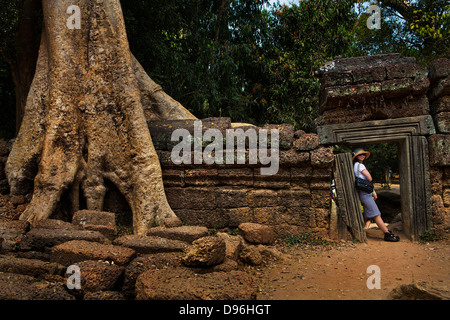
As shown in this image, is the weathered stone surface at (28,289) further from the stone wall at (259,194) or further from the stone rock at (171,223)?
the stone wall at (259,194)

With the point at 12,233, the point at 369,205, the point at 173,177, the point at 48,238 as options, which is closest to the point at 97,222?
the point at 48,238

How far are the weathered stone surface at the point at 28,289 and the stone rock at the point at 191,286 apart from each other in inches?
21.0

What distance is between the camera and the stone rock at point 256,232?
3.93 meters

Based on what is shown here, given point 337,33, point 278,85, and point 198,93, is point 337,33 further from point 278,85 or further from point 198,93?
point 198,93

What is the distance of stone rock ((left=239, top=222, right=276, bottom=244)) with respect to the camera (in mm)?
3926

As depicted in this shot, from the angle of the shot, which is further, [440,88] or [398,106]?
[398,106]

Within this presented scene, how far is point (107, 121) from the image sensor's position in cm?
428

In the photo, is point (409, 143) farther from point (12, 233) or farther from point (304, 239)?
point (12, 233)

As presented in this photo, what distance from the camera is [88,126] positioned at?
4234 mm

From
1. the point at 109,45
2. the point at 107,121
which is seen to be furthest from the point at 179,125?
the point at 109,45

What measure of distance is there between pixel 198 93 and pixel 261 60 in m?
2.19

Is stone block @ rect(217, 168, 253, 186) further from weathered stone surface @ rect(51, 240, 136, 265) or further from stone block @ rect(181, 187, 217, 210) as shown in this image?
weathered stone surface @ rect(51, 240, 136, 265)

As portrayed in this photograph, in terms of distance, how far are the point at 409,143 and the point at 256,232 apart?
268cm

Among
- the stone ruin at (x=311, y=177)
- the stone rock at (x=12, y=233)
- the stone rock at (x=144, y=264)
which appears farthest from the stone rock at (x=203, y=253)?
the stone rock at (x=12, y=233)
